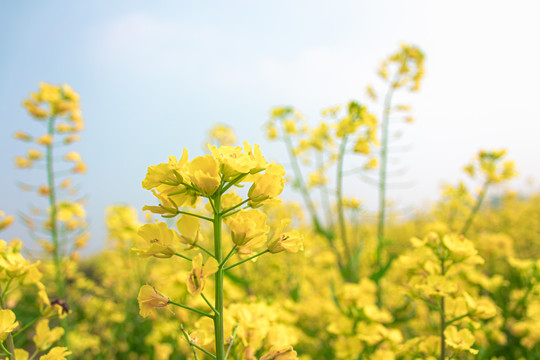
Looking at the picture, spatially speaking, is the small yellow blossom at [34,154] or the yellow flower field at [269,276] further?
the small yellow blossom at [34,154]

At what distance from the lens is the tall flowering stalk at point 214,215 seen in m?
0.81

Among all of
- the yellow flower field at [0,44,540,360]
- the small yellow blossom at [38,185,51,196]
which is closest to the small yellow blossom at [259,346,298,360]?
the yellow flower field at [0,44,540,360]

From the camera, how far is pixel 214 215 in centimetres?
87

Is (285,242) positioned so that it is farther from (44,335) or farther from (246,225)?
(44,335)

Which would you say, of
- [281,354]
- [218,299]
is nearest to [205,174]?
[218,299]

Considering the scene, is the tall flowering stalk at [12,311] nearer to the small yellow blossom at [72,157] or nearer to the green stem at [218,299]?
the green stem at [218,299]

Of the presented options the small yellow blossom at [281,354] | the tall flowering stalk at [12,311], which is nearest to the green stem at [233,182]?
the small yellow blossom at [281,354]

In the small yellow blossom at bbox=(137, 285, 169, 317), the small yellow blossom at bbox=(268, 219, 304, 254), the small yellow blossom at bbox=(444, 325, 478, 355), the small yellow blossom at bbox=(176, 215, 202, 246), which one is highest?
the small yellow blossom at bbox=(176, 215, 202, 246)

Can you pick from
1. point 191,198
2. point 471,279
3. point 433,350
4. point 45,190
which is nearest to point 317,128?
point 471,279

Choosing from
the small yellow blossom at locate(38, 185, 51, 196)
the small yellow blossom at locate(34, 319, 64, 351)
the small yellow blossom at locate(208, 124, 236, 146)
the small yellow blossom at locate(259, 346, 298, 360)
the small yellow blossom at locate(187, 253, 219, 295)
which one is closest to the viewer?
the small yellow blossom at locate(187, 253, 219, 295)

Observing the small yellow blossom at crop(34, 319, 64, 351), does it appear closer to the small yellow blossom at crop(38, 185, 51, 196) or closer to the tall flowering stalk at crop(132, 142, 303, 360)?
the tall flowering stalk at crop(132, 142, 303, 360)

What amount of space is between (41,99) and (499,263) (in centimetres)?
658

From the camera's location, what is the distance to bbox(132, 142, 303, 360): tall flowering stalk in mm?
812

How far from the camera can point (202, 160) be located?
0.81 meters
